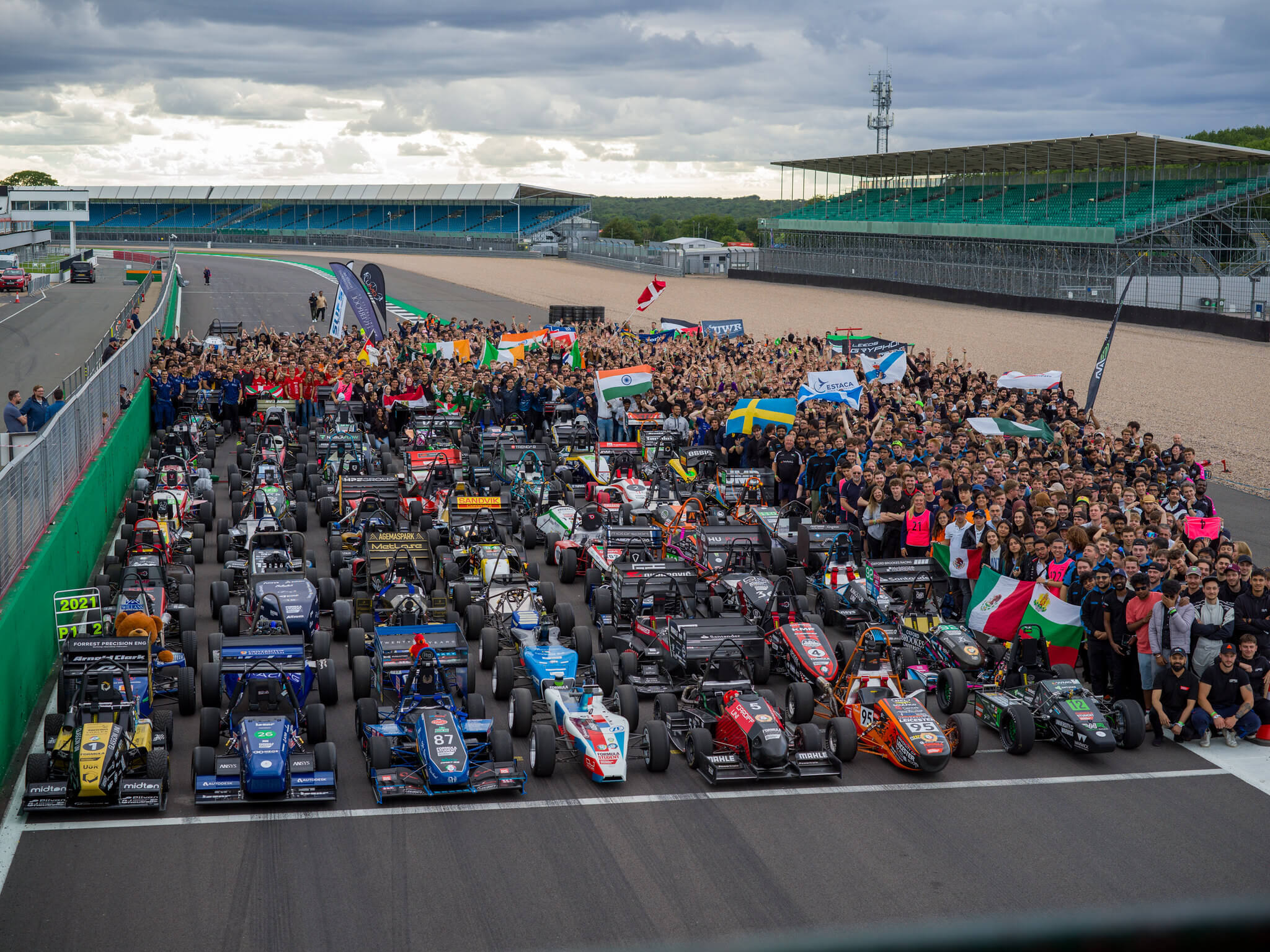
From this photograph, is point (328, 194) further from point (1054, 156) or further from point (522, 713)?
point (522, 713)

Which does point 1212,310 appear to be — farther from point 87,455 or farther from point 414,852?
point 414,852

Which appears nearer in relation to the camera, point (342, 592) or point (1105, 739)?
point (1105, 739)

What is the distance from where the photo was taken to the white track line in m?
11.4

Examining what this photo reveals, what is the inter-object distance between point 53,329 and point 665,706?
50.1 metres

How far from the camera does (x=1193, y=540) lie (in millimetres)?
17531

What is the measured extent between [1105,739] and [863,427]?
14.2m

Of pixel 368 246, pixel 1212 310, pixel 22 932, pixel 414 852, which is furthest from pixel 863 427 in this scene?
pixel 368 246

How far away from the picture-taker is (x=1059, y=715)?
13695 millimetres

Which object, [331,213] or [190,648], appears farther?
[331,213]

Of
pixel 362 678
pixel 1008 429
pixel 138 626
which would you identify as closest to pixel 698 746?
pixel 362 678

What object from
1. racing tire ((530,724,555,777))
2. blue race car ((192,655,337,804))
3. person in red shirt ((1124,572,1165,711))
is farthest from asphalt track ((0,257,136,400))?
person in red shirt ((1124,572,1165,711))

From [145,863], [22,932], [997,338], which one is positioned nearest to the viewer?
[22,932]

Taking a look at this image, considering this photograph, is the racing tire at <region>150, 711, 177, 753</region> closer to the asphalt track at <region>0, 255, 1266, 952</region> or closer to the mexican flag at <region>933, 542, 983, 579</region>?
the asphalt track at <region>0, 255, 1266, 952</region>

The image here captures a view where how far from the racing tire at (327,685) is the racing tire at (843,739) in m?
5.59
